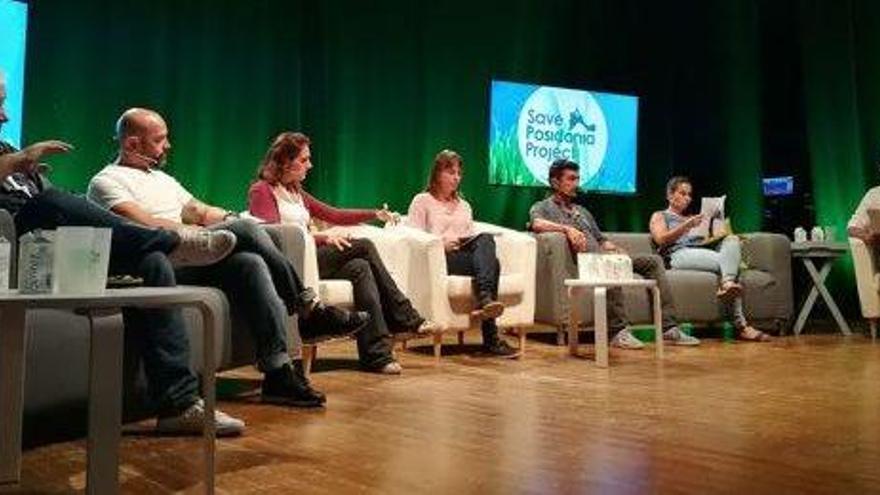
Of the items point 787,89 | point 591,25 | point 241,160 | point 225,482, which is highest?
point 591,25

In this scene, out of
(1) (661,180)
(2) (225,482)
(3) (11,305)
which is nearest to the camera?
(3) (11,305)

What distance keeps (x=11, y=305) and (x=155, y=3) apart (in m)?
3.91

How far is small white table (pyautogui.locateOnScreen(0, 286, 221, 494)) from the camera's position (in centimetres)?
120

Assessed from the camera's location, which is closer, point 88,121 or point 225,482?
point 225,482

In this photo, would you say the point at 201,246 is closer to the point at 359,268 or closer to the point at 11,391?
the point at 11,391

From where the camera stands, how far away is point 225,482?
1.64m

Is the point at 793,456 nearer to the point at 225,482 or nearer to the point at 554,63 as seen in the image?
the point at 225,482

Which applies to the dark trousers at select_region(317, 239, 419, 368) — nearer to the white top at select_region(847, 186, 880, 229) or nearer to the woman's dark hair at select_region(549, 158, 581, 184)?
the woman's dark hair at select_region(549, 158, 581, 184)

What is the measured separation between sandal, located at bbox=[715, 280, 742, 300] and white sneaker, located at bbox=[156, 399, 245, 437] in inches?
133

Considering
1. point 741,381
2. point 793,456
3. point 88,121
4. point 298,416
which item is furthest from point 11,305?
point 88,121

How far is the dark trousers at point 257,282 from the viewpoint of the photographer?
245 cm

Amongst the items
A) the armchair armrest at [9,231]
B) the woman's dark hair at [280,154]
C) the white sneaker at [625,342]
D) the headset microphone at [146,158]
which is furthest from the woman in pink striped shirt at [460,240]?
the armchair armrest at [9,231]

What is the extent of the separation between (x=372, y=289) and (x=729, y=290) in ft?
7.73

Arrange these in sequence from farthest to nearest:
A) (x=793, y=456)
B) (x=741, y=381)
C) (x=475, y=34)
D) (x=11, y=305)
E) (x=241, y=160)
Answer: (x=475, y=34) < (x=241, y=160) < (x=741, y=381) < (x=793, y=456) < (x=11, y=305)
